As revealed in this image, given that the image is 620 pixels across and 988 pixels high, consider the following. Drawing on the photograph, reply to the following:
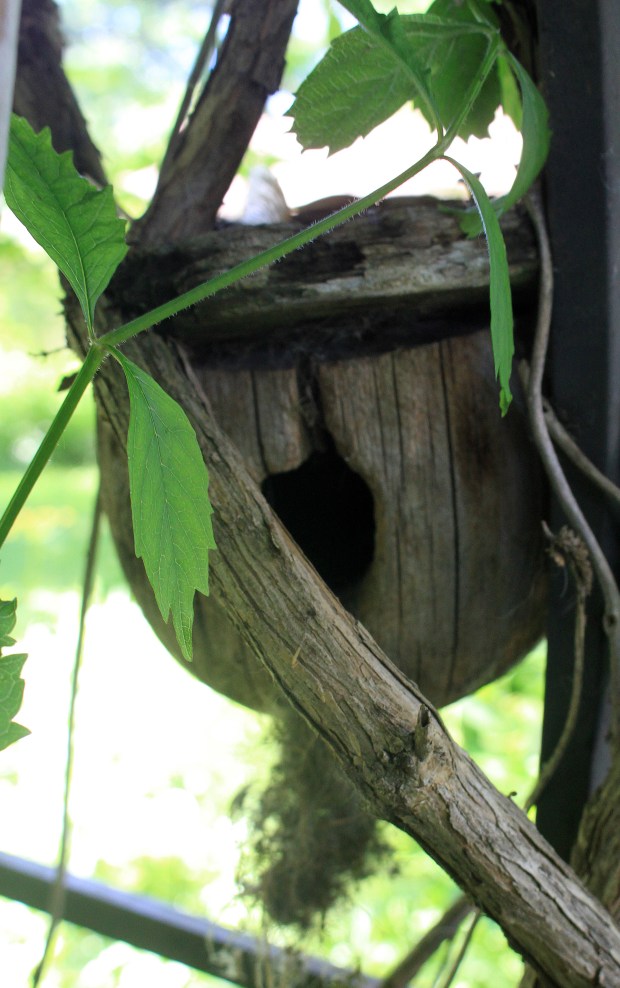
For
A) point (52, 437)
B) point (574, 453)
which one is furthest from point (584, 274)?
point (52, 437)

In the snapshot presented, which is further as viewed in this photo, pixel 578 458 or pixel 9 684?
pixel 578 458

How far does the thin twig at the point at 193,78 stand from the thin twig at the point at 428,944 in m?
0.78

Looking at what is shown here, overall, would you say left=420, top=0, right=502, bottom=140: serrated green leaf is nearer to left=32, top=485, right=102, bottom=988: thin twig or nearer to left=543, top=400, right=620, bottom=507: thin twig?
left=543, top=400, right=620, bottom=507: thin twig

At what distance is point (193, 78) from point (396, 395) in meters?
0.44

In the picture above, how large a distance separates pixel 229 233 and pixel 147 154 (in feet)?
4.17

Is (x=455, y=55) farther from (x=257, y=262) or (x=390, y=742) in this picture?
(x=390, y=742)

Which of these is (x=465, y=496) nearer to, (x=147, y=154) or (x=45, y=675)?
(x=147, y=154)

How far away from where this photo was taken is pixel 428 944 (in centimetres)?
94

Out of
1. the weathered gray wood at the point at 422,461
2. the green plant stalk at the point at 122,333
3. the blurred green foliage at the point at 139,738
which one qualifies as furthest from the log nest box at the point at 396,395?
the blurred green foliage at the point at 139,738

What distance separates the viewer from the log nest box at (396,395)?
2.33ft

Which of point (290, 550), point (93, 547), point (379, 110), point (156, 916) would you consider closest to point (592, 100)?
point (379, 110)

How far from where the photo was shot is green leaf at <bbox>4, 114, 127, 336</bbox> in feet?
1.46

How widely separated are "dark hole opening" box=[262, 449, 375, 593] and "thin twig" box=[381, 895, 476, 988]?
35 cm

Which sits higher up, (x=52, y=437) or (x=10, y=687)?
(x=52, y=437)
